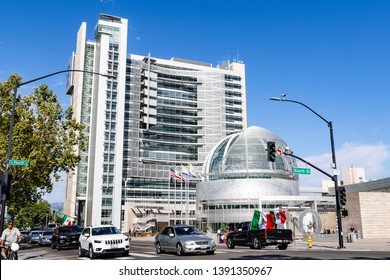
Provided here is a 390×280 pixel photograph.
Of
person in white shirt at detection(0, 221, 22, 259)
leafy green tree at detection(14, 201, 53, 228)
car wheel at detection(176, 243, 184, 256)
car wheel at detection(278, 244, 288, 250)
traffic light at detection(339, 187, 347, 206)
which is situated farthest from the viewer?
leafy green tree at detection(14, 201, 53, 228)

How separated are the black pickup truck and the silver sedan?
6630mm

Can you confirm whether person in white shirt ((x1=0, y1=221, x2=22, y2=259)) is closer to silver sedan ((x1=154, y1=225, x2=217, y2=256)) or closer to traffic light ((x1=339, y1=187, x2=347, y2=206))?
silver sedan ((x1=154, y1=225, x2=217, y2=256))

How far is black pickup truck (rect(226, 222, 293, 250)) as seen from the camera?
2366 cm

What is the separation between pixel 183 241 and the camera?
1739 cm

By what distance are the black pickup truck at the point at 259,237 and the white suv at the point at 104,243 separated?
31.2ft

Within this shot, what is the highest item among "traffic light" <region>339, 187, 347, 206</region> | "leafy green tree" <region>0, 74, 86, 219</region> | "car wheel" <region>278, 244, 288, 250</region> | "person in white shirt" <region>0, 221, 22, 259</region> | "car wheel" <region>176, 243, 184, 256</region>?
"leafy green tree" <region>0, 74, 86, 219</region>

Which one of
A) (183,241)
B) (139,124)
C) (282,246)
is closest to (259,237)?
(282,246)

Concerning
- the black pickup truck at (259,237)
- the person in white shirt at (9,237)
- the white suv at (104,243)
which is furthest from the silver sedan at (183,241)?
the person in white shirt at (9,237)

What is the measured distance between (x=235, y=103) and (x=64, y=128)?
92.4 meters

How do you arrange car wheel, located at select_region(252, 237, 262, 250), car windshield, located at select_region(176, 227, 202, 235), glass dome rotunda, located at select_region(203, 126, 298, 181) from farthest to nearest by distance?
glass dome rotunda, located at select_region(203, 126, 298, 181)
car wheel, located at select_region(252, 237, 262, 250)
car windshield, located at select_region(176, 227, 202, 235)

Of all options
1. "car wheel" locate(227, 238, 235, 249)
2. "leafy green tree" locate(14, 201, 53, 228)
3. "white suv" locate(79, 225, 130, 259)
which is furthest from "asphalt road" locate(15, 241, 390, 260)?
"leafy green tree" locate(14, 201, 53, 228)

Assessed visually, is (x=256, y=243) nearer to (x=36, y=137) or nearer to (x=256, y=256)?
(x=256, y=256)

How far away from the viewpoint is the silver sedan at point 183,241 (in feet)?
56.3
